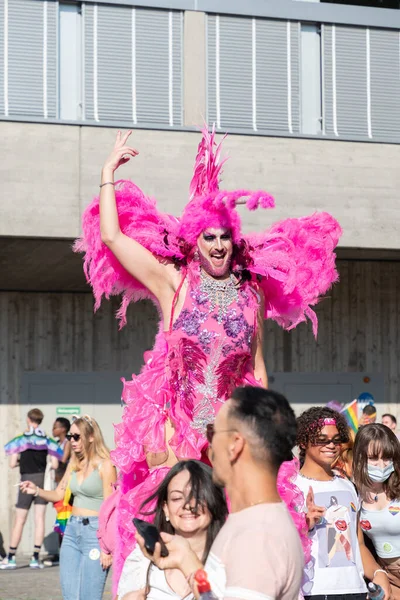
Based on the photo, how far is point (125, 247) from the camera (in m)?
3.97

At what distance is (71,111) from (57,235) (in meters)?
1.32

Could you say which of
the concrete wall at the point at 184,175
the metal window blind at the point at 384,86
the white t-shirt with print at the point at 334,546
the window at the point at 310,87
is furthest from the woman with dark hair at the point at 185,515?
the metal window blind at the point at 384,86

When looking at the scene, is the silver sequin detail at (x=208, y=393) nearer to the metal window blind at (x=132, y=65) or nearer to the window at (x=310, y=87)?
the metal window blind at (x=132, y=65)

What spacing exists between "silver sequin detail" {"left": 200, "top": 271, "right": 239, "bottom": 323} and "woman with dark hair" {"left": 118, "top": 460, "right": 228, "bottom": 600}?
842 mm

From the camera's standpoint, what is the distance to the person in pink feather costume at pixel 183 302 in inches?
154

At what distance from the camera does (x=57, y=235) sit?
10.0 m

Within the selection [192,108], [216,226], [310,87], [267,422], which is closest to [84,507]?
[216,226]

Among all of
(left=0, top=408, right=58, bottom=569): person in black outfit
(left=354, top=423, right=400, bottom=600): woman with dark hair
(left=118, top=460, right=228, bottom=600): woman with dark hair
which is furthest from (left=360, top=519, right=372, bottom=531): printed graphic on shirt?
(left=0, top=408, right=58, bottom=569): person in black outfit

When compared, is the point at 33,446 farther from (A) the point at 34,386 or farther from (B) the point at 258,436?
(B) the point at 258,436

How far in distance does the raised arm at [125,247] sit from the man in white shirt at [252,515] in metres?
1.61

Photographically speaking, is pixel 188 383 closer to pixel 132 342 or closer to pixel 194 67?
pixel 194 67

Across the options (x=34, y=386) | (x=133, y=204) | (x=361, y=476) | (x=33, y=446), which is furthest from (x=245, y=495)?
(x=34, y=386)

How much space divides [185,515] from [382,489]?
7.00ft

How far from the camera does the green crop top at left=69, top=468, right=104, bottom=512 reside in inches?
273
